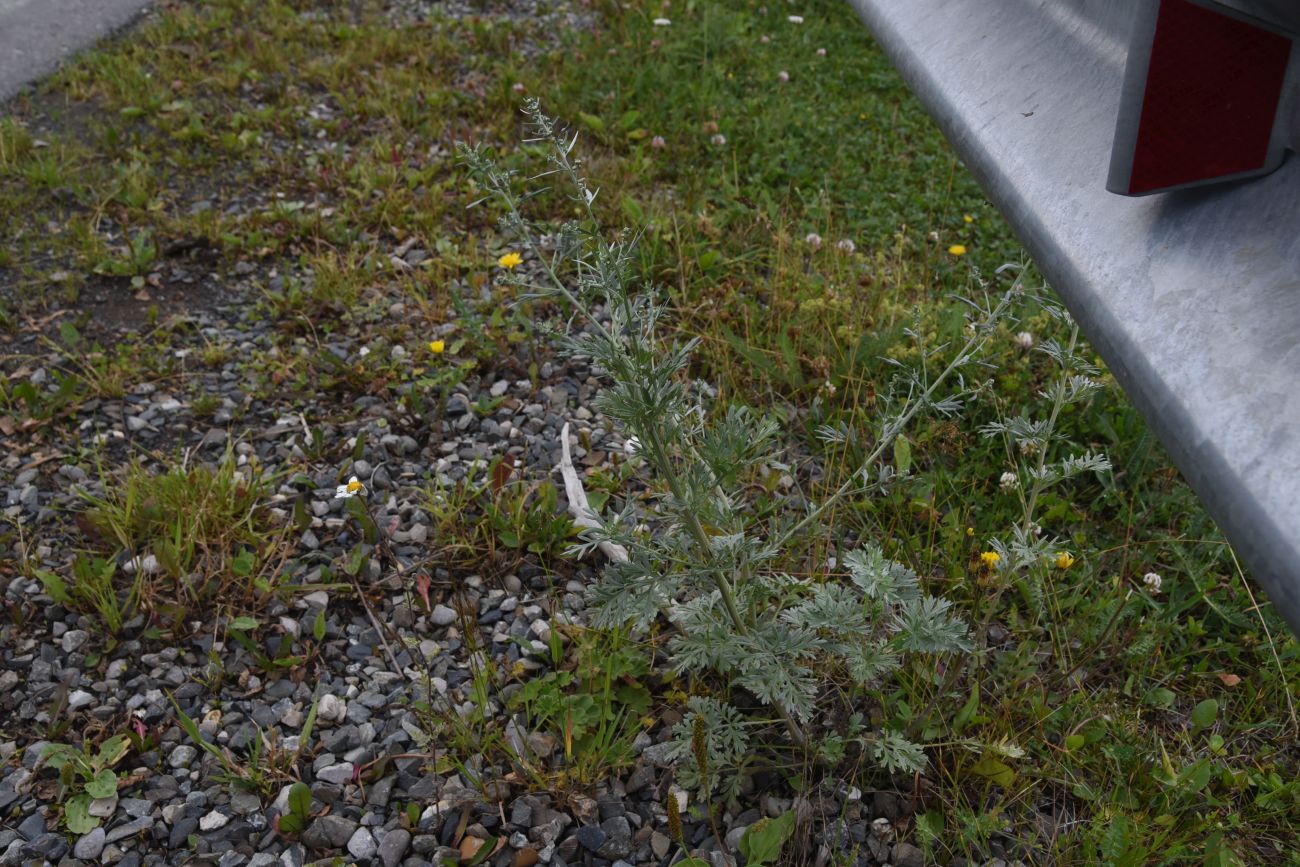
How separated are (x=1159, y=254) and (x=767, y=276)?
8.94 ft

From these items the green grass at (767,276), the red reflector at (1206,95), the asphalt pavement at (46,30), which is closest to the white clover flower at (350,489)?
the green grass at (767,276)

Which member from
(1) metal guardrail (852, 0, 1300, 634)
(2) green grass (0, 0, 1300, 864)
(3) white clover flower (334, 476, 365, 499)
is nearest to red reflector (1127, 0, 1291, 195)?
(1) metal guardrail (852, 0, 1300, 634)

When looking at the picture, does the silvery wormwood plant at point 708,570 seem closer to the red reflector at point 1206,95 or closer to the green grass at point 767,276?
the green grass at point 767,276

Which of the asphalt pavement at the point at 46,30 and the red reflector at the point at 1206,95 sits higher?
the red reflector at the point at 1206,95

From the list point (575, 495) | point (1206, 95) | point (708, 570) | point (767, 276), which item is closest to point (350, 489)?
point (575, 495)

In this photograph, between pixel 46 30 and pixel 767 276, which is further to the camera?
pixel 46 30

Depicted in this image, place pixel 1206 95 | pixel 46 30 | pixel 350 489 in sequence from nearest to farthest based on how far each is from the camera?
1. pixel 1206 95
2. pixel 350 489
3. pixel 46 30

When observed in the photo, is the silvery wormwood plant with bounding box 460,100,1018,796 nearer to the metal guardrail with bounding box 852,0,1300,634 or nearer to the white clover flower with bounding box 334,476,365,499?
the metal guardrail with bounding box 852,0,1300,634

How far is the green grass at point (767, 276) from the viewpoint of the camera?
88.7 inches

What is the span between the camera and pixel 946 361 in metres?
3.38

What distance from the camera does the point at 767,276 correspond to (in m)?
3.97

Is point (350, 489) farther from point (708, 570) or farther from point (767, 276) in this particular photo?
point (767, 276)

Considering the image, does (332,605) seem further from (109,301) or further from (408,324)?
(109,301)

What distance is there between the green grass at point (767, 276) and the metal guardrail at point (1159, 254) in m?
1.15
